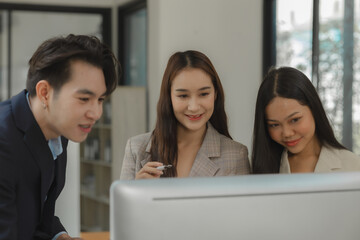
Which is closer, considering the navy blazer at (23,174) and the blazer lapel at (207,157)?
the navy blazer at (23,174)

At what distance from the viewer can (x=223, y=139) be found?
1.88 m

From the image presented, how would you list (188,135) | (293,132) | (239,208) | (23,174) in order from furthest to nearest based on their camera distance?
(188,135)
(293,132)
(23,174)
(239,208)

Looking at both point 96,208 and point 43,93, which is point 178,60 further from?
point 96,208

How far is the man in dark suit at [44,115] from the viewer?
116 cm

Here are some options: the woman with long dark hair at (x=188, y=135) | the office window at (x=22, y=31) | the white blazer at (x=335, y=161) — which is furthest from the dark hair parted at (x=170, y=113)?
the office window at (x=22, y=31)

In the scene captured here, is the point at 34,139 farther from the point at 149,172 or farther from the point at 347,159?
the point at 347,159

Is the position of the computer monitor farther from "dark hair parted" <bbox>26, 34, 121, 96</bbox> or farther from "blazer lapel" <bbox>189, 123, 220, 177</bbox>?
"blazer lapel" <bbox>189, 123, 220, 177</bbox>

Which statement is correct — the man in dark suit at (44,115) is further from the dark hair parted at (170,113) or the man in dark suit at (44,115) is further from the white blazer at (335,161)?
the white blazer at (335,161)

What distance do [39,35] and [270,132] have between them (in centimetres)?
462

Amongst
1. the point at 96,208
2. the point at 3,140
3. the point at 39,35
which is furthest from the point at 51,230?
the point at 39,35

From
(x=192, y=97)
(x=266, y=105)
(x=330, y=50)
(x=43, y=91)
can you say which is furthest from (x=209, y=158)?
(x=330, y=50)

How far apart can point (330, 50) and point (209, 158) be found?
2350 millimetres

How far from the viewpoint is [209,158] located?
5.97ft

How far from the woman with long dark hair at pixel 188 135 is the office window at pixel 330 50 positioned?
1.72m
